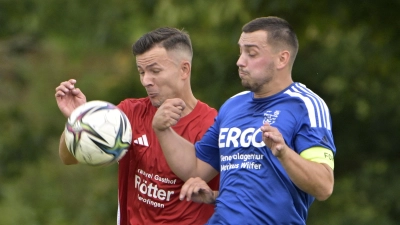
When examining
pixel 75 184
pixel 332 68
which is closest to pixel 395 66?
pixel 332 68

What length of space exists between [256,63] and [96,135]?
3.75 feet

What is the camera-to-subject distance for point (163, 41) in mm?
6230

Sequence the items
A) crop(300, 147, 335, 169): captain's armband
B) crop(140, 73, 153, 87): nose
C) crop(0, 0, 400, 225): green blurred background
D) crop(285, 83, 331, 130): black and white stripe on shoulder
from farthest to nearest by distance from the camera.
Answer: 1. crop(0, 0, 400, 225): green blurred background
2. crop(140, 73, 153, 87): nose
3. crop(285, 83, 331, 130): black and white stripe on shoulder
4. crop(300, 147, 335, 169): captain's armband

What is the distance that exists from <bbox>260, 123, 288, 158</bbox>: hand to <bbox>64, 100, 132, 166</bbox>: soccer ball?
1218 mm

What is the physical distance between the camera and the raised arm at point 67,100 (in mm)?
6316

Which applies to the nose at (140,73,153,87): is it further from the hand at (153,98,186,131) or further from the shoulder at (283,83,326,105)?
the shoulder at (283,83,326,105)

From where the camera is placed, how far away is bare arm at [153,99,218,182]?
19.0 feet

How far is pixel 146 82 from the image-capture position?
6.06 meters

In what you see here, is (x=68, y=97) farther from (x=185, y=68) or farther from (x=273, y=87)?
(x=273, y=87)

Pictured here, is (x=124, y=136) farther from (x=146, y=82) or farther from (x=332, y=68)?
(x=332, y=68)

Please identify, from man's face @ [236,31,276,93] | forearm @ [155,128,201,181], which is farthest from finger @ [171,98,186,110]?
man's face @ [236,31,276,93]

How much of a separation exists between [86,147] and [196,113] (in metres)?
0.86

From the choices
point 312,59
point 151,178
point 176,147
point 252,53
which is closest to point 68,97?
point 151,178

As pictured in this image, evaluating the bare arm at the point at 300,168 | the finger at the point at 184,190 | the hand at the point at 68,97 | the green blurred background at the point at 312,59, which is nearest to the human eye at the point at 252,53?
the bare arm at the point at 300,168
